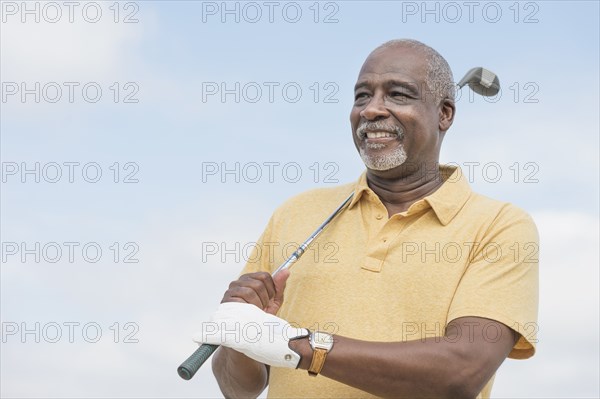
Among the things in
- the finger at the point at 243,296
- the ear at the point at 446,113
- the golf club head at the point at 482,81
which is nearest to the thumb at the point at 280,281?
the finger at the point at 243,296

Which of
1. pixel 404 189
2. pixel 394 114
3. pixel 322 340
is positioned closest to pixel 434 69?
pixel 394 114

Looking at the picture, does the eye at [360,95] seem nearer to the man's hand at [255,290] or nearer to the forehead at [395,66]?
the forehead at [395,66]

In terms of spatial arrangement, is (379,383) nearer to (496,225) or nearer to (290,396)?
(290,396)

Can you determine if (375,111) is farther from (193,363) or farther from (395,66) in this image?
(193,363)

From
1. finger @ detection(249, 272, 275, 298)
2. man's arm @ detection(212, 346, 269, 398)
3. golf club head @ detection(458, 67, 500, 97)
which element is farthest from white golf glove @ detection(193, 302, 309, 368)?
golf club head @ detection(458, 67, 500, 97)

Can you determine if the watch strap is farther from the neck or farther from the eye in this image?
the eye

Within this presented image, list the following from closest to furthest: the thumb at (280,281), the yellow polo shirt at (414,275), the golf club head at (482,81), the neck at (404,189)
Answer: the yellow polo shirt at (414,275) < the thumb at (280,281) < the neck at (404,189) < the golf club head at (482,81)

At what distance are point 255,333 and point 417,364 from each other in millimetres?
641

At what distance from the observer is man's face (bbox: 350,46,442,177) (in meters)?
4.10

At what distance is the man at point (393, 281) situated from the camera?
3463 millimetres

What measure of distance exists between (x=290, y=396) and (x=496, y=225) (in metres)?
1.17

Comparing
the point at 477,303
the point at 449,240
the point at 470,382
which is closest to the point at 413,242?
the point at 449,240

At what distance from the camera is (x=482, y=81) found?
4.86 meters

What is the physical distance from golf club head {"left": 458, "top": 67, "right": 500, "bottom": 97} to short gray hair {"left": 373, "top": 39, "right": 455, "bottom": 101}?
0.35 meters
